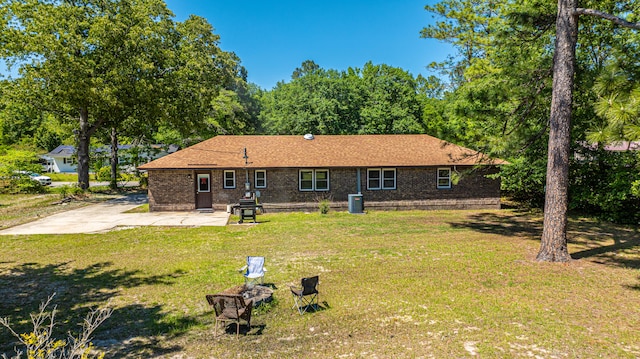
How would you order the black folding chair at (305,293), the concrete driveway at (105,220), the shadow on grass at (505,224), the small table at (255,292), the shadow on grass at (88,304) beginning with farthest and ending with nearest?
the concrete driveway at (105,220) → the shadow on grass at (505,224) → the small table at (255,292) → the black folding chair at (305,293) → the shadow on grass at (88,304)

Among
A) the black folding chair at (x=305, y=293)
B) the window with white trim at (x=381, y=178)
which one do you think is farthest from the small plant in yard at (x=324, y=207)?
the black folding chair at (x=305, y=293)

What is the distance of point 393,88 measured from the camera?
1537 inches

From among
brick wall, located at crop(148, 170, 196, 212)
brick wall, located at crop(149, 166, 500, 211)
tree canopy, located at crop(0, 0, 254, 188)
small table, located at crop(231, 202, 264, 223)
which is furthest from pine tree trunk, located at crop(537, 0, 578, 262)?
tree canopy, located at crop(0, 0, 254, 188)

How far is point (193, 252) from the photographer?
39.8ft

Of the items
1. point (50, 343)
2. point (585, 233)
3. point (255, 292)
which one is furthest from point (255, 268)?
point (585, 233)

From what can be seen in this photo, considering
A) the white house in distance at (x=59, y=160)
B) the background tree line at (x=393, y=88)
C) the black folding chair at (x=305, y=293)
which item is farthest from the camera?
the white house in distance at (x=59, y=160)

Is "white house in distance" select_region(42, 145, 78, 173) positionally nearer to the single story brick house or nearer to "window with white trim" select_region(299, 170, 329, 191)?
the single story brick house

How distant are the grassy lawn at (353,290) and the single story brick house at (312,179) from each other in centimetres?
600

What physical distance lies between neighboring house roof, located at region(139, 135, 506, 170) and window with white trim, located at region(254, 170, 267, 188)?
57 cm

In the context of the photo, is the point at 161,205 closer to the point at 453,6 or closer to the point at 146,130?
the point at 146,130

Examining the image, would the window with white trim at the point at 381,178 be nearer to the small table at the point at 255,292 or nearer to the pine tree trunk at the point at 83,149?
the small table at the point at 255,292

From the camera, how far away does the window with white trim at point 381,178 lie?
21.8 meters

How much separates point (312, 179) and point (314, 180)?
0.44 ft

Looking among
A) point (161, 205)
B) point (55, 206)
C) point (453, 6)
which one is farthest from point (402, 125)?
point (55, 206)
